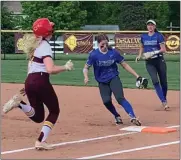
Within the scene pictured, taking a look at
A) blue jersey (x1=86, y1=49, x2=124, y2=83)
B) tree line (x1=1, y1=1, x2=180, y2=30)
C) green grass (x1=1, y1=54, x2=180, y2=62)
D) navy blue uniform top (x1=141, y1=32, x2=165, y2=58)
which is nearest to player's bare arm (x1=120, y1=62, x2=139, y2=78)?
blue jersey (x1=86, y1=49, x2=124, y2=83)

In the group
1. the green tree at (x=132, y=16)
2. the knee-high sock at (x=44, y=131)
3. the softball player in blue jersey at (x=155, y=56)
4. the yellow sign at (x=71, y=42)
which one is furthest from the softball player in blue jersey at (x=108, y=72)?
the green tree at (x=132, y=16)

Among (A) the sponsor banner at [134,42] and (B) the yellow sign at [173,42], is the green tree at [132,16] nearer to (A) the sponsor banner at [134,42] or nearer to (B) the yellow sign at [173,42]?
(A) the sponsor banner at [134,42]

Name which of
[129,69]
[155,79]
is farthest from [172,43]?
[129,69]

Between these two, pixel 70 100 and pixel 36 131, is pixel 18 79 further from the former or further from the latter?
pixel 36 131

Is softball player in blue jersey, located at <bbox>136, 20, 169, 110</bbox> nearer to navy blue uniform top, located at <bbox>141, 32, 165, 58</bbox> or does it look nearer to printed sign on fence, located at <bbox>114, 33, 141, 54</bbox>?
navy blue uniform top, located at <bbox>141, 32, 165, 58</bbox>

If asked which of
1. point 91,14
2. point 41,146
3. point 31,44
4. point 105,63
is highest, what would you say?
point 31,44

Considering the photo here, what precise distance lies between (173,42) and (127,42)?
290cm

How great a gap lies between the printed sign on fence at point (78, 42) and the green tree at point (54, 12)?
14.0m

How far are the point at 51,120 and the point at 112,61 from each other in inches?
100

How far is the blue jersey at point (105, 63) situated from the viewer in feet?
34.2

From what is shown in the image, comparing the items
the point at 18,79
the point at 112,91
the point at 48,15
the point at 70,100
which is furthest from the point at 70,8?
the point at 112,91

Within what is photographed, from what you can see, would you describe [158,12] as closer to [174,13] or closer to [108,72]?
[174,13]

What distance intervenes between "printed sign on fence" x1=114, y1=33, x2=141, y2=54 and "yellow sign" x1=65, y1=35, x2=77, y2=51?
2629 millimetres

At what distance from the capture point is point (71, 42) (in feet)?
123
